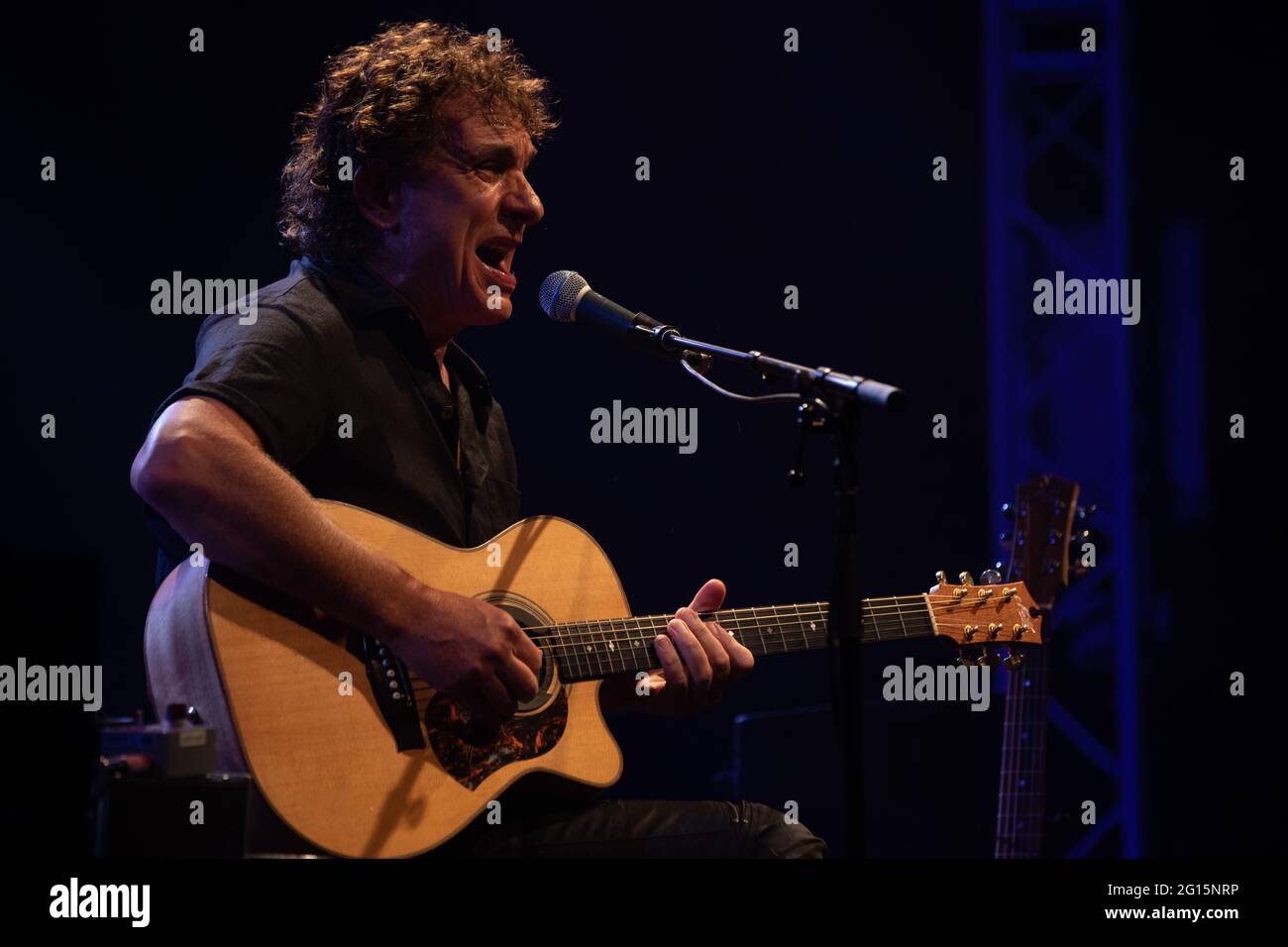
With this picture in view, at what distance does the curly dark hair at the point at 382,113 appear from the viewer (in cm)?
330

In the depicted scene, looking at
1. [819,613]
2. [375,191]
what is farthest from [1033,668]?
[375,191]

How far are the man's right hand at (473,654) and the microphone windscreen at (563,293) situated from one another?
2.36ft

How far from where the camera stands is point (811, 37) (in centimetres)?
525

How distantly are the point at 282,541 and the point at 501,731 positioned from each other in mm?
653

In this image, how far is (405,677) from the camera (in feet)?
8.73

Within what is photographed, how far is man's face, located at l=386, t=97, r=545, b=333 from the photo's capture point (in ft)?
10.6

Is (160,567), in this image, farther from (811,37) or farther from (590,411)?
(811,37)

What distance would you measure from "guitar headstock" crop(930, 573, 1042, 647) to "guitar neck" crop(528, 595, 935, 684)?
0.14 feet

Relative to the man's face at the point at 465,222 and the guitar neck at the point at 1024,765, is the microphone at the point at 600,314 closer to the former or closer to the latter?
the man's face at the point at 465,222

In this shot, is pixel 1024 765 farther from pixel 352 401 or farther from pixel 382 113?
pixel 382 113

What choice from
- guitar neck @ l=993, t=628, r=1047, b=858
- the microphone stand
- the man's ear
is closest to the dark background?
guitar neck @ l=993, t=628, r=1047, b=858
